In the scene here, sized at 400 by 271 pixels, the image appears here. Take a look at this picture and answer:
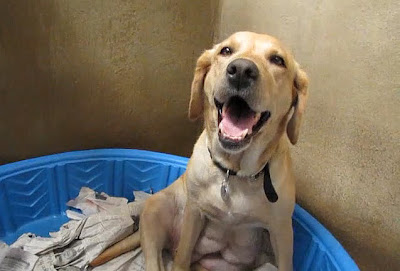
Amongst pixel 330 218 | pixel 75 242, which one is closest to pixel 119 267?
pixel 75 242

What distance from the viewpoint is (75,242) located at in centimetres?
182

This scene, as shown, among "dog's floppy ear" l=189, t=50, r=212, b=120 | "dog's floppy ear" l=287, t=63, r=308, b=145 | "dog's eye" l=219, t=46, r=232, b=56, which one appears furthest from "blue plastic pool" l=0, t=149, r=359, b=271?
"dog's eye" l=219, t=46, r=232, b=56

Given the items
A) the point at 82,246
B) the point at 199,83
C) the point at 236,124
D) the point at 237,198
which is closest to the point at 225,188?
the point at 237,198

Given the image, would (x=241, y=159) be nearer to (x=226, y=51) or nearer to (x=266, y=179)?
(x=266, y=179)

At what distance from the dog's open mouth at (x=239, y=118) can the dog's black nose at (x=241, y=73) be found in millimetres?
92

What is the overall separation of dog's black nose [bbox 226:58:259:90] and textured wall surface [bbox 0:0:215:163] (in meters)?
0.98

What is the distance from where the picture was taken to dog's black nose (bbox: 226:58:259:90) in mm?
1144

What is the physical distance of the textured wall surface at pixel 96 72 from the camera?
71.5 inches

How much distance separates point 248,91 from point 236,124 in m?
0.13

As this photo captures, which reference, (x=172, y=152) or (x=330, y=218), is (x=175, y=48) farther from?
(x=330, y=218)

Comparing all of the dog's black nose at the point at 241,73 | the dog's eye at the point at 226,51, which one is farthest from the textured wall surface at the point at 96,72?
the dog's black nose at the point at 241,73

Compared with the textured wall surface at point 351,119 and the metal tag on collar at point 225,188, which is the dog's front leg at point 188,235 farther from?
the textured wall surface at point 351,119

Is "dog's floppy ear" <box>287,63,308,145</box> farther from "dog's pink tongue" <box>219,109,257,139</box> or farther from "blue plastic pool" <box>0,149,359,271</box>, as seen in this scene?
"blue plastic pool" <box>0,149,359,271</box>

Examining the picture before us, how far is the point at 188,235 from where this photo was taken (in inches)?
62.5
